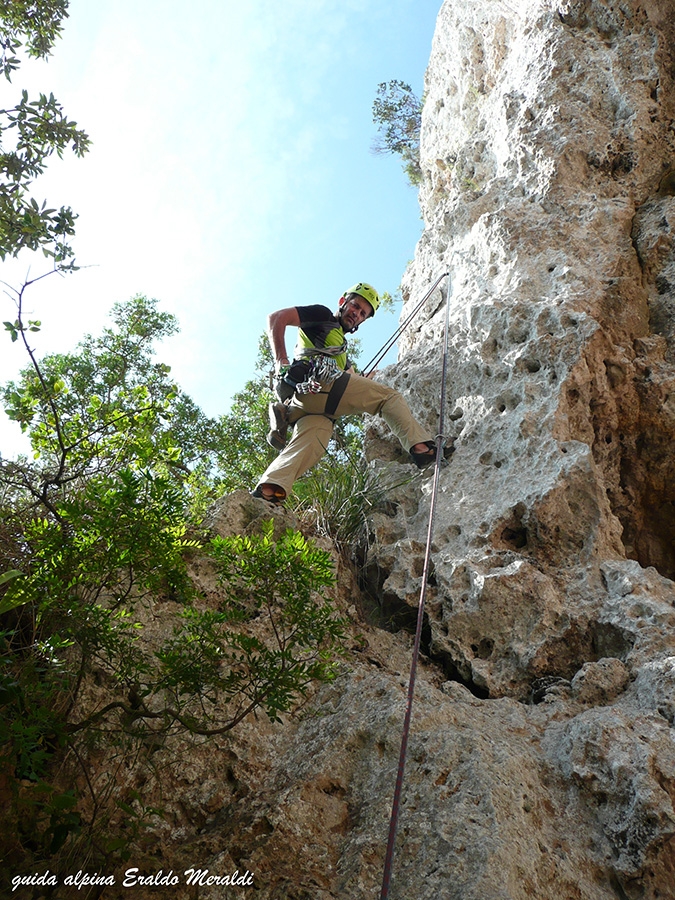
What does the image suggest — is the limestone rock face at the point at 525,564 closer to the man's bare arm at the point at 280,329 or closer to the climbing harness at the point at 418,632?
the climbing harness at the point at 418,632

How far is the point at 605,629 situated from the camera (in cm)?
379

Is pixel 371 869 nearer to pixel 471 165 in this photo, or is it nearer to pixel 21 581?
pixel 21 581

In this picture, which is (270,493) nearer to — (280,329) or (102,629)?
(280,329)

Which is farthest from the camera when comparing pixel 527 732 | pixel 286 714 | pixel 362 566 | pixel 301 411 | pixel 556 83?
pixel 556 83

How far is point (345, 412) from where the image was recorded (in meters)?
5.59

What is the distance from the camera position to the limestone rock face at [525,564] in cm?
268

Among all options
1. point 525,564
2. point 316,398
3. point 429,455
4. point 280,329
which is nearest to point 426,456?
point 429,455

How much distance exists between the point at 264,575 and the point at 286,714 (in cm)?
113

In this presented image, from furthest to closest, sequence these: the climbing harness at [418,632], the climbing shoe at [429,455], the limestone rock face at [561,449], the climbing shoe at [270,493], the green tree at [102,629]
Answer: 1. the climbing shoe at [429,455]
2. the climbing shoe at [270,493]
3. the limestone rock face at [561,449]
4. the green tree at [102,629]
5. the climbing harness at [418,632]

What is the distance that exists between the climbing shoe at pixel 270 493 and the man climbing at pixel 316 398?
0.12 feet

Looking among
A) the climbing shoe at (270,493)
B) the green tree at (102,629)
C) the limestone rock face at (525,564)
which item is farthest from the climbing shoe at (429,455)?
the green tree at (102,629)

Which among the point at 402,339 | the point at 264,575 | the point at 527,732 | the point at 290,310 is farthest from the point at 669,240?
the point at 264,575

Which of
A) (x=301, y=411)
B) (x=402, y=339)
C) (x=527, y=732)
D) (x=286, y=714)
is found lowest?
(x=527, y=732)

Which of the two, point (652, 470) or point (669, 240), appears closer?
point (652, 470)
